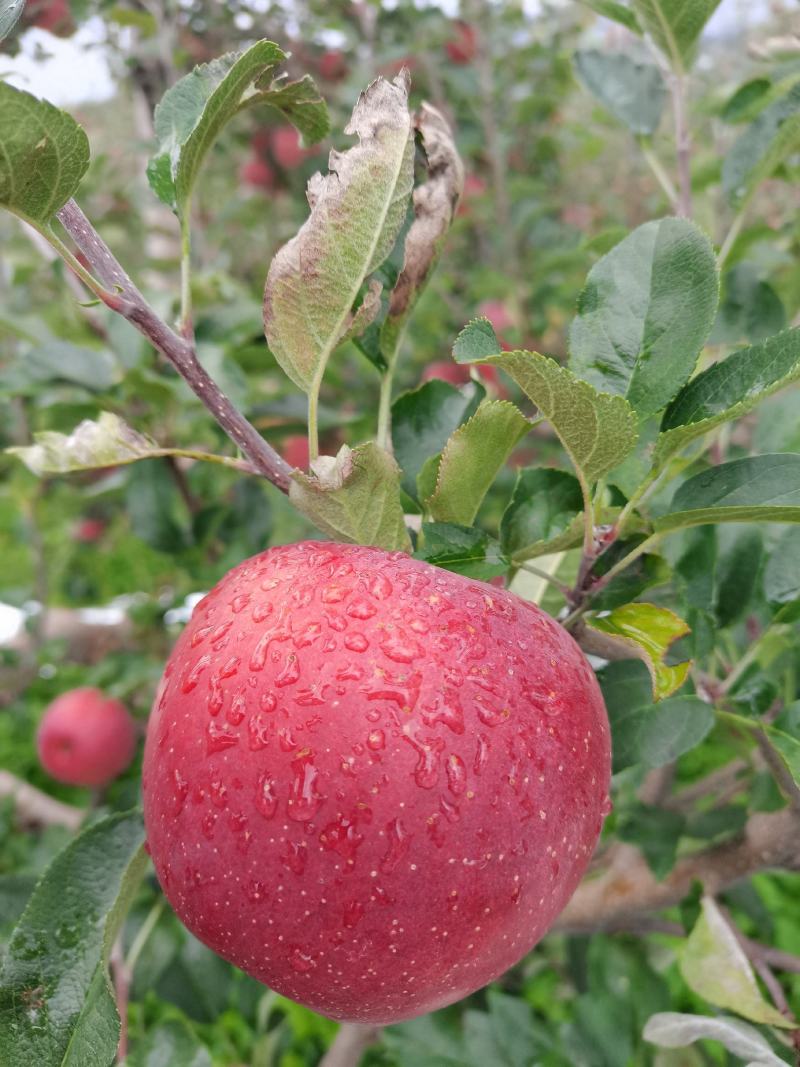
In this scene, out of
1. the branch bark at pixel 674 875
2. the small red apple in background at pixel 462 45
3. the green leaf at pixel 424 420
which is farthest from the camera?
the small red apple in background at pixel 462 45

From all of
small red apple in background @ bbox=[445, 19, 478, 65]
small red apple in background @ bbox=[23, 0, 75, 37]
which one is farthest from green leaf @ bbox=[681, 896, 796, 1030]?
small red apple in background @ bbox=[445, 19, 478, 65]

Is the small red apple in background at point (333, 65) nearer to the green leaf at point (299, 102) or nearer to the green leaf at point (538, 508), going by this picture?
the green leaf at point (299, 102)

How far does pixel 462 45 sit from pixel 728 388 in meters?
1.77

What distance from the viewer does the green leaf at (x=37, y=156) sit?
1.15 feet

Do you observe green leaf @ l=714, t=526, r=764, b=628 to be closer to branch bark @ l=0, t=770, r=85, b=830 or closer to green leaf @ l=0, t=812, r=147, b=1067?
green leaf @ l=0, t=812, r=147, b=1067

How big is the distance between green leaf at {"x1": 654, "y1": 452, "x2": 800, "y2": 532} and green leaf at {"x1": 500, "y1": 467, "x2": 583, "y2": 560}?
65 mm

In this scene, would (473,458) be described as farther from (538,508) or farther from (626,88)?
(626,88)

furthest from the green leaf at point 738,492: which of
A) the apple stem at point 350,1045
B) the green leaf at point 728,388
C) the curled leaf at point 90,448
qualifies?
the apple stem at point 350,1045

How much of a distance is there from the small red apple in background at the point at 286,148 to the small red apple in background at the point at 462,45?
38 centimetres

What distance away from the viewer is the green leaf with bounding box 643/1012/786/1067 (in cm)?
51

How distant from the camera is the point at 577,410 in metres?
0.38

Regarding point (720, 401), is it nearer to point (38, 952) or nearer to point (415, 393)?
point (415, 393)

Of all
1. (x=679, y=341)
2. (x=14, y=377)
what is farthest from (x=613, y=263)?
(x=14, y=377)

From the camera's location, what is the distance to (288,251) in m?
0.41
